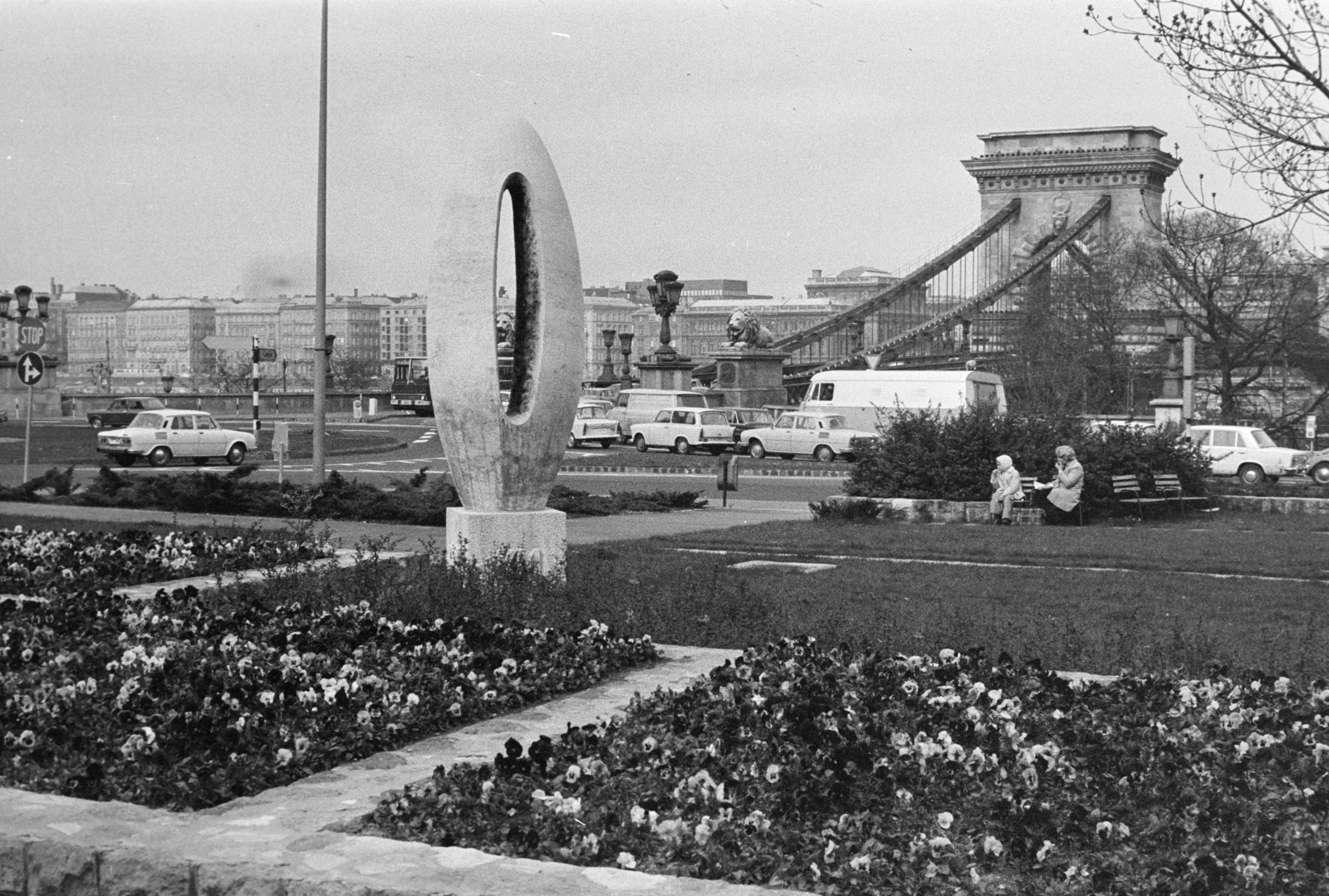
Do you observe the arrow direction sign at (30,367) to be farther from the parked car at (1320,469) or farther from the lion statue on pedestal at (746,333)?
the lion statue on pedestal at (746,333)

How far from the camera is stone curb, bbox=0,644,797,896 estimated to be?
515 centimetres

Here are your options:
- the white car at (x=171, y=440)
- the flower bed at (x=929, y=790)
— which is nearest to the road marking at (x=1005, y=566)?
the flower bed at (x=929, y=790)

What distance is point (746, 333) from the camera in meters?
60.8

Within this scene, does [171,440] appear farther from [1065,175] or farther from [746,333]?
[1065,175]

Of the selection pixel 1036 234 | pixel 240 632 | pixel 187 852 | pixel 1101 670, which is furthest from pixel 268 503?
pixel 1036 234

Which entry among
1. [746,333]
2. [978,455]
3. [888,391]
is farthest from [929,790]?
[746,333]

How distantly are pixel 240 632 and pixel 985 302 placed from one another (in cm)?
8195

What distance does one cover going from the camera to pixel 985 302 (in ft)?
290

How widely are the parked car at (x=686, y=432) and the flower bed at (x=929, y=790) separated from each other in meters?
37.7

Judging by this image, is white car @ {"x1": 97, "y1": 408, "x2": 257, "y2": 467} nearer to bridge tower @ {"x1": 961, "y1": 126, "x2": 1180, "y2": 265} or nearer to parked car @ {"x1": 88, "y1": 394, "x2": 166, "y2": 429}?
parked car @ {"x1": 88, "y1": 394, "x2": 166, "y2": 429}

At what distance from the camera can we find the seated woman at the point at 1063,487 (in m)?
21.1

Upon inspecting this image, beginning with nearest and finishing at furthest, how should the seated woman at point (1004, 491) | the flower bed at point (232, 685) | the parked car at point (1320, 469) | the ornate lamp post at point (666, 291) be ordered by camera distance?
the flower bed at point (232, 685)
the seated woman at point (1004, 491)
the parked car at point (1320, 469)
the ornate lamp post at point (666, 291)

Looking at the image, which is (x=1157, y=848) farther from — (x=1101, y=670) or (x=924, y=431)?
(x=924, y=431)

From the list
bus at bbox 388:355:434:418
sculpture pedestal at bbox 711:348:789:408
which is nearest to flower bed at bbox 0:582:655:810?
sculpture pedestal at bbox 711:348:789:408
